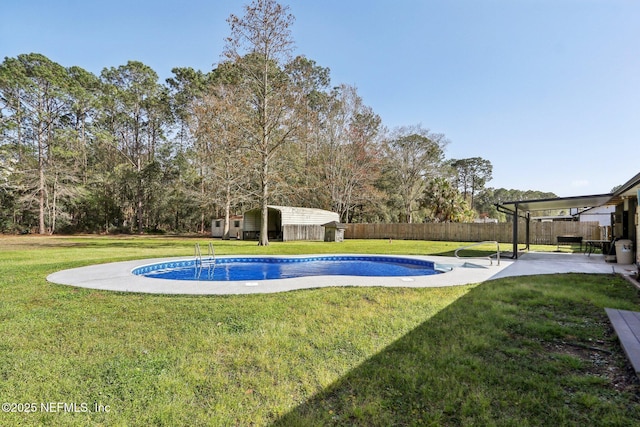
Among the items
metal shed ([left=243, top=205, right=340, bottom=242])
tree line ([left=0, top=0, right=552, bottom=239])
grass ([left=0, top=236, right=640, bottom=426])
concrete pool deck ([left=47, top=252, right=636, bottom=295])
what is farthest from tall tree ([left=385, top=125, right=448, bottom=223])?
grass ([left=0, top=236, right=640, bottom=426])

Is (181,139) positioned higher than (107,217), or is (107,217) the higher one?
(181,139)

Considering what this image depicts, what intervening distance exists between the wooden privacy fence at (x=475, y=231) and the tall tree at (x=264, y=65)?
12416 mm

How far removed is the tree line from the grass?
1262cm

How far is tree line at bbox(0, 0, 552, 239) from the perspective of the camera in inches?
842

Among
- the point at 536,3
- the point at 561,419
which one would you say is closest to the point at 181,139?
the point at 536,3

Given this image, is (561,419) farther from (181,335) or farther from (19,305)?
(19,305)

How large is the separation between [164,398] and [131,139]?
3702 cm

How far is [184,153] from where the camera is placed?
30.0m

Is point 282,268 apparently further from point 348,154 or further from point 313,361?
point 348,154

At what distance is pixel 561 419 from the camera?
201 centimetres

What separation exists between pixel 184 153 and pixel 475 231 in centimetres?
2605

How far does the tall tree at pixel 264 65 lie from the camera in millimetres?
15336

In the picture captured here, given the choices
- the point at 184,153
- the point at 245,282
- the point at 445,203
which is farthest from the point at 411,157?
the point at 245,282

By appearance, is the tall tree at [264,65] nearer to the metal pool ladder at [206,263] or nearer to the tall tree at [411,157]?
the metal pool ladder at [206,263]
